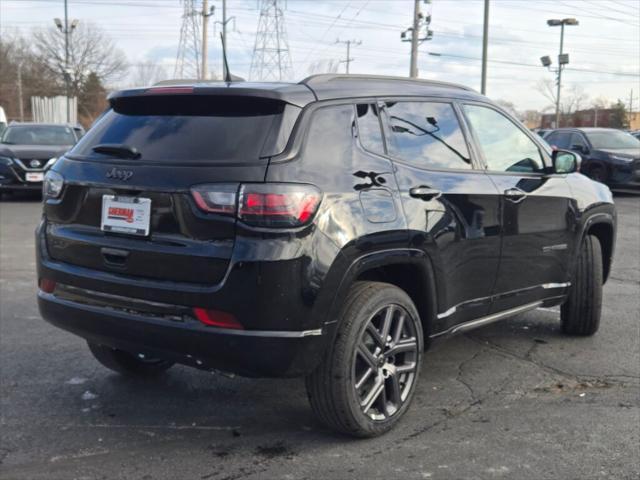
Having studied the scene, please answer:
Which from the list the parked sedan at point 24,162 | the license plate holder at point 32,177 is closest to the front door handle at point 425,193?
the parked sedan at point 24,162

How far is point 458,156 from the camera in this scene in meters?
4.12

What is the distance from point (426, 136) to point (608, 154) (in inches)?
547

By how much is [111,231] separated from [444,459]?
192cm

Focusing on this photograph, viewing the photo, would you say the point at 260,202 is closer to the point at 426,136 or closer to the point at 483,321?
the point at 426,136

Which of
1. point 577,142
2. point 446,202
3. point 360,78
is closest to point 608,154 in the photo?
point 577,142

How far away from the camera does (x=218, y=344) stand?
3031 millimetres

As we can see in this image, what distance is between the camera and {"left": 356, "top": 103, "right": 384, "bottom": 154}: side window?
3518 mm

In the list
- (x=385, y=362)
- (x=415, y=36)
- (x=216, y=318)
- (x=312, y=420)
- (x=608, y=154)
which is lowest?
(x=312, y=420)

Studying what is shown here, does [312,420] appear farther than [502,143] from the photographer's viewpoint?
No

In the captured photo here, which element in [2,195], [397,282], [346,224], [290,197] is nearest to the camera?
[290,197]

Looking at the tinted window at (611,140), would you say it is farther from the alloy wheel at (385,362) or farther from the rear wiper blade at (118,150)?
the rear wiper blade at (118,150)

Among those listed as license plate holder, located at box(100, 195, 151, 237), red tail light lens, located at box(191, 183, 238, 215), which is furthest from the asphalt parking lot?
red tail light lens, located at box(191, 183, 238, 215)

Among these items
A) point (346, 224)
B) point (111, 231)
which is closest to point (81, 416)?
point (111, 231)

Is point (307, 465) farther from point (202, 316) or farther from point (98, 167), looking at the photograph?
point (98, 167)
